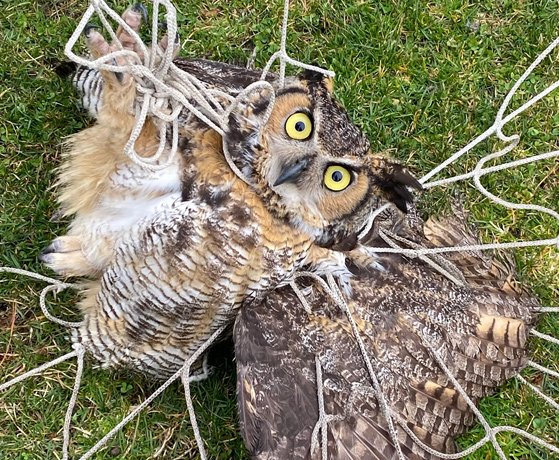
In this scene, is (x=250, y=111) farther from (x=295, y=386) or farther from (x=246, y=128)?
(x=295, y=386)

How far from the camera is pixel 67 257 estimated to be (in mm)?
2748

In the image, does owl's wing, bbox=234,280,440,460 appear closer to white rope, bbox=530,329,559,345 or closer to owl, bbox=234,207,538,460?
owl, bbox=234,207,538,460

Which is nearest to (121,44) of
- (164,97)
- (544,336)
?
(164,97)

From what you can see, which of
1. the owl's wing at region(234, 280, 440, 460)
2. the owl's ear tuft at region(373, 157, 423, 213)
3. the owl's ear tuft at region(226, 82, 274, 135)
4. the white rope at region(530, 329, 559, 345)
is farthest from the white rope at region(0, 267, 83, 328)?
the white rope at region(530, 329, 559, 345)

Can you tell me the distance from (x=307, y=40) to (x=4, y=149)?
149 centimetres

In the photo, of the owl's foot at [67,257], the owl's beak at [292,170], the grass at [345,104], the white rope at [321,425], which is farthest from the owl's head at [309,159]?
the grass at [345,104]

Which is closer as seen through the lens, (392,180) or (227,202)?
(227,202)

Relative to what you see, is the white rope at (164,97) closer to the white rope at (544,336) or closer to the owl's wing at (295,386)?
the owl's wing at (295,386)

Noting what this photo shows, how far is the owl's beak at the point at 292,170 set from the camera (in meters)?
2.28

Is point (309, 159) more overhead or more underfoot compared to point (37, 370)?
more overhead

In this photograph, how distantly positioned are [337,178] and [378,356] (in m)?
0.73

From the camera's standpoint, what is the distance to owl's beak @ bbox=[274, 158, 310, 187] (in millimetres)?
2277

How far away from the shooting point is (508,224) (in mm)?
3496

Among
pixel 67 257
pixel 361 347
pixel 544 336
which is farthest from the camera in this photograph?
pixel 544 336
